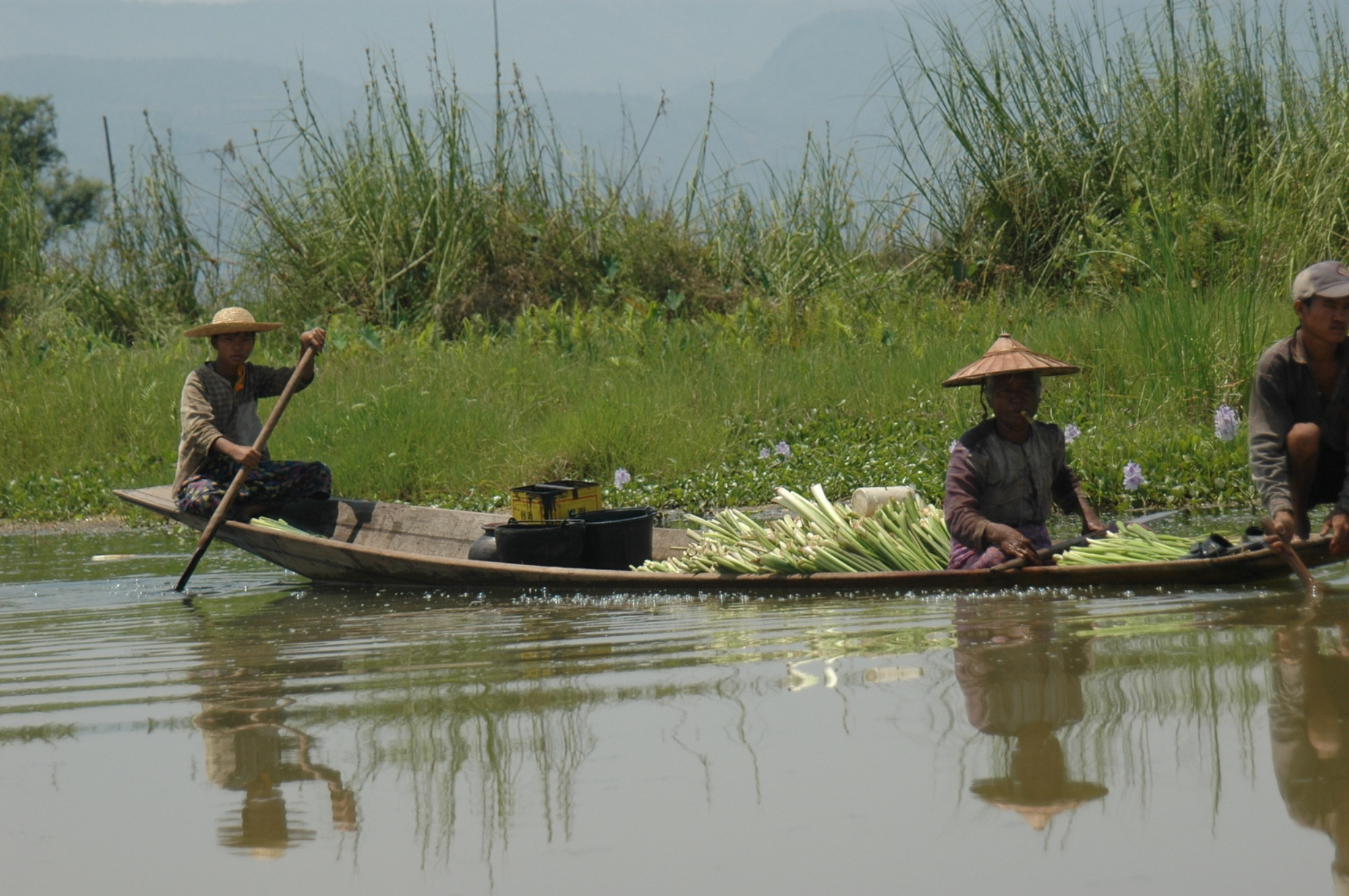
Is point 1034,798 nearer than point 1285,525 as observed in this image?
Yes

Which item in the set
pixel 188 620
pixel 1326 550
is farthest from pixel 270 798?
pixel 1326 550

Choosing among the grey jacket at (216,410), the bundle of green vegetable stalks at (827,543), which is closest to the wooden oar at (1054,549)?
the bundle of green vegetable stalks at (827,543)

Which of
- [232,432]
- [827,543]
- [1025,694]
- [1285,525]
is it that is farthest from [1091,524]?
[232,432]

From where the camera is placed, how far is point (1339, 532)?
4.49m

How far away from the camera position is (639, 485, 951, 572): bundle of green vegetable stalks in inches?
209

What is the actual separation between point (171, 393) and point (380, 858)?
Result: 9.39 meters

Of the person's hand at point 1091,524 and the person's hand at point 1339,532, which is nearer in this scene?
the person's hand at point 1339,532

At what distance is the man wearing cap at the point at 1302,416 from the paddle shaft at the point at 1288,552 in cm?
3

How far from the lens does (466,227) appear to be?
1324 centimetres

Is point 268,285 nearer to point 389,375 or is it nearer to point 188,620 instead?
point 389,375

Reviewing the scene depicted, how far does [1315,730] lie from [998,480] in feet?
7.95

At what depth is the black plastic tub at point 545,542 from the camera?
6.00m

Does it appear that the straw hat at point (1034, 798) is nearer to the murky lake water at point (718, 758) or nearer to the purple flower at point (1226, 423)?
the murky lake water at point (718, 758)

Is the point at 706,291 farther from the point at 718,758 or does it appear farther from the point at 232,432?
the point at 718,758
